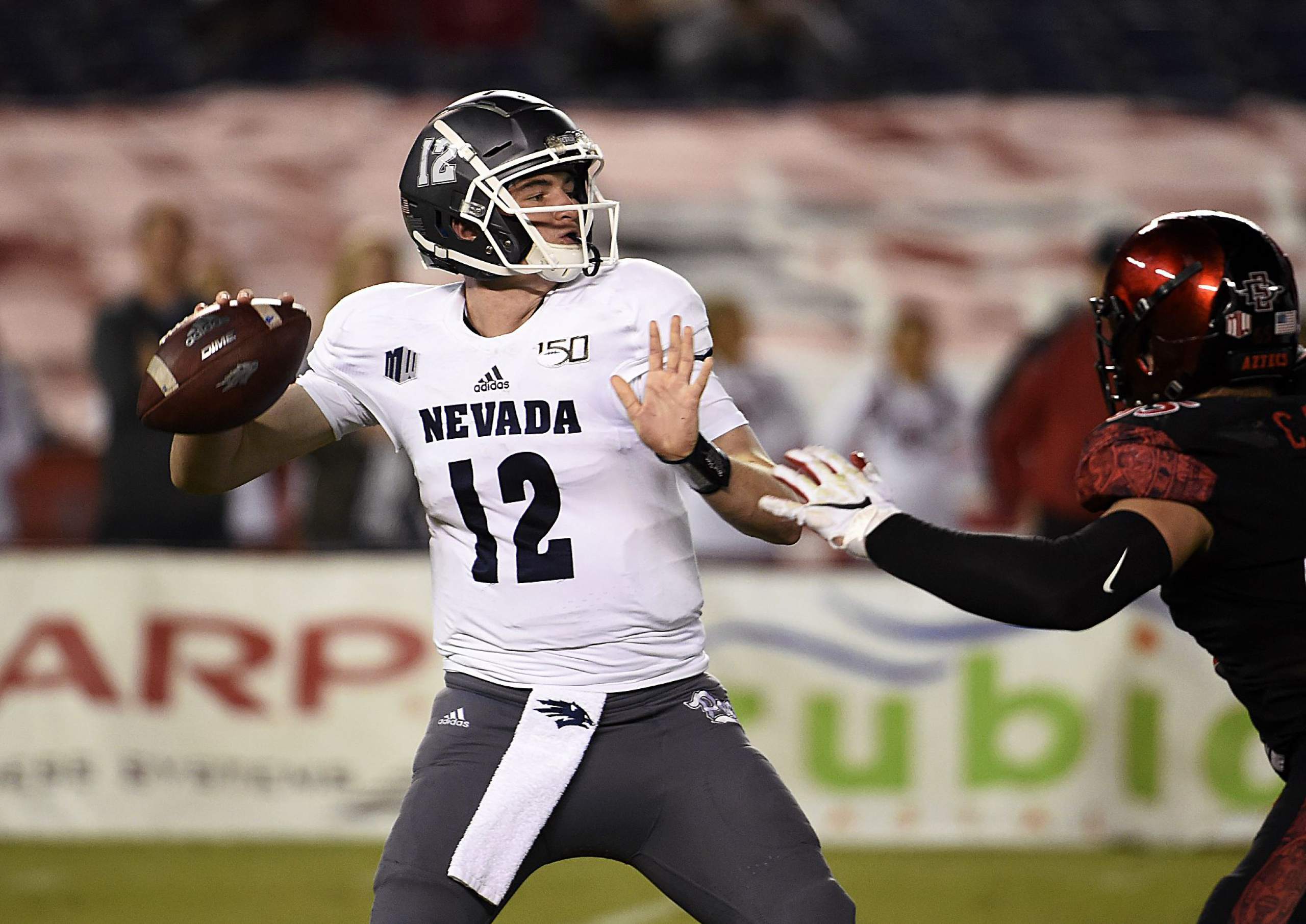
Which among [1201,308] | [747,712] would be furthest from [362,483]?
[1201,308]

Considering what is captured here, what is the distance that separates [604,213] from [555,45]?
259 centimetres

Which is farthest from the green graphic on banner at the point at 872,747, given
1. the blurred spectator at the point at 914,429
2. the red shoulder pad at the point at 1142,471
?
the red shoulder pad at the point at 1142,471

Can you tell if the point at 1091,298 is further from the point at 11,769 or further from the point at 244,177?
the point at 244,177

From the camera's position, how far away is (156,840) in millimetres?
5621

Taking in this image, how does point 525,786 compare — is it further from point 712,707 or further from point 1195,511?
point 1195,511

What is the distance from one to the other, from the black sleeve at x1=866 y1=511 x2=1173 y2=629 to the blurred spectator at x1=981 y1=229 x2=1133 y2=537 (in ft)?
11.6

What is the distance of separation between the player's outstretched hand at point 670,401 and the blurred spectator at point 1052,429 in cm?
336

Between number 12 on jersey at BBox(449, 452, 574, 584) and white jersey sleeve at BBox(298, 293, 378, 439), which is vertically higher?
white jersey sleeve at BBox(298, 293, 378, 439)

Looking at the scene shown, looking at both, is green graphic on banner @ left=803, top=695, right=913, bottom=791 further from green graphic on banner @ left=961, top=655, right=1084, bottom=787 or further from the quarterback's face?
the quarterback's face

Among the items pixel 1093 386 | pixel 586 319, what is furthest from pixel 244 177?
pixel 586 319

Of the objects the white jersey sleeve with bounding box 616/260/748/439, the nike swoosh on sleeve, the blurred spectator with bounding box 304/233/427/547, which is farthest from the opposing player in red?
the blurred spectator with bounding box 304/233/427/547

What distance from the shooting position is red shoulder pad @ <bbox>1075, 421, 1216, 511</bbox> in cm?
237

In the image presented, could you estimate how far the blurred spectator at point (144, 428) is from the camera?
6441 mm

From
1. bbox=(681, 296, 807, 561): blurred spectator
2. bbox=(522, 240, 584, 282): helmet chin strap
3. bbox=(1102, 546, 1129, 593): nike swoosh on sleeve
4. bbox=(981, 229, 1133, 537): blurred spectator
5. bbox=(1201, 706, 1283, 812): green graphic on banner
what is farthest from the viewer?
bbox=(681, 296, 807, 561): blurred spectator
